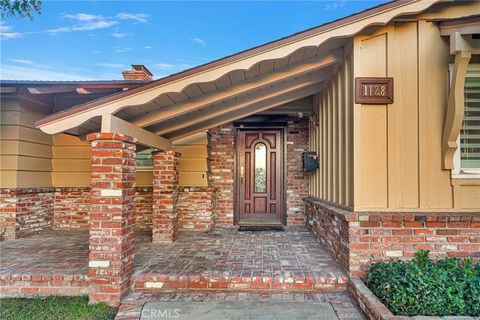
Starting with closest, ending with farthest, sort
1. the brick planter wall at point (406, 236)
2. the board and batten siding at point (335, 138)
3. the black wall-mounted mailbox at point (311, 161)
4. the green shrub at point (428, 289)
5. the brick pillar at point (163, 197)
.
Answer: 1. the green shrub at point (428, 289)
2. the brick planter wall at point (406, 236)
3. the board and batten siding at point (335, 138)
4. the brick pillar at point (163, 197)
5. the black wall-mounted mailbox at point (311, 161)

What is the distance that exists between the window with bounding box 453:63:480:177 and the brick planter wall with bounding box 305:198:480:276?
1.91 ft

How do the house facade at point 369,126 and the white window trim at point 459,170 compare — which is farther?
the white window trim at point 459,170

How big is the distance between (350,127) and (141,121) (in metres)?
2.54

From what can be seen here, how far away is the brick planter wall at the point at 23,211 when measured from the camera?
16.7 feet

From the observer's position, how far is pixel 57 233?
5.70 meters

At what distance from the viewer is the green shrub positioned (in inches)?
97.1

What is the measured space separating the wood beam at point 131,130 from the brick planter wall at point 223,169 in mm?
1930

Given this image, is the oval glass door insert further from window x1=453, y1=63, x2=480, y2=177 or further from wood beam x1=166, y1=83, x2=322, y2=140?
window x1=453, y1=63, x2=480, y2=177

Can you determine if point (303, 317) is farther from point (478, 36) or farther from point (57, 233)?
point (57, 233)

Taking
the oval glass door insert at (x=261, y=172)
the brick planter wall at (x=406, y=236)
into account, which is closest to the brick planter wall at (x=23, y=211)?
the oval glass door insert at (x=261, y=172)

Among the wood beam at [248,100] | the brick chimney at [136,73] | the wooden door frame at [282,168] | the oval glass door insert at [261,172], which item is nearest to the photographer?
the wood beam at [248,100]

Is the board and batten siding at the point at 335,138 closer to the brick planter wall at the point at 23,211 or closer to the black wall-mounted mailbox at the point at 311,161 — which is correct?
the black wall-mounted mailbox at the point at 311,161
